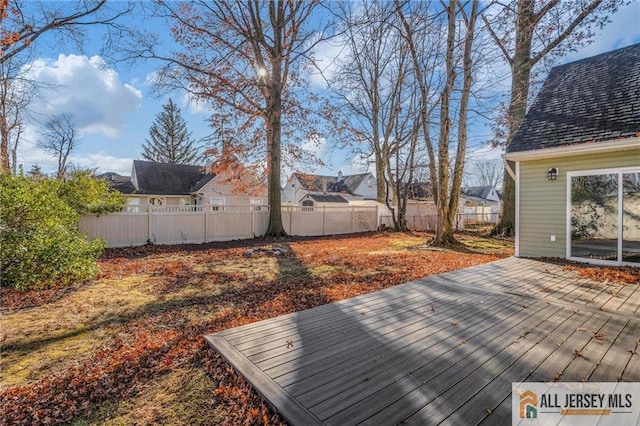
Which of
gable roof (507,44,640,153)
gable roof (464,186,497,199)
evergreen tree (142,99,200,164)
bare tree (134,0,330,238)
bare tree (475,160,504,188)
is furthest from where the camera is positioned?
bare tree (475,160,504,188)

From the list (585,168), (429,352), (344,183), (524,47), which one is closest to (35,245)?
(429,352)

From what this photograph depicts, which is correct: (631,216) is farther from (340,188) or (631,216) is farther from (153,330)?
(340,188)

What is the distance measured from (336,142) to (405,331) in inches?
591

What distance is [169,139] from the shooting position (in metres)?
31.8

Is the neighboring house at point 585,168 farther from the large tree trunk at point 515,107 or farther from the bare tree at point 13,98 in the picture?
the bare tree at point 13,98

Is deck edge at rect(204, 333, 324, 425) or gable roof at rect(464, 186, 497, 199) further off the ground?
gable roof at rect(464, 186, 497, 199)

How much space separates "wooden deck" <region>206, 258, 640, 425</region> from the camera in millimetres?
1952

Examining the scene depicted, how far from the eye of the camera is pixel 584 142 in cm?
659

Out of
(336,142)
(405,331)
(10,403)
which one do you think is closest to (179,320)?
(10,403)

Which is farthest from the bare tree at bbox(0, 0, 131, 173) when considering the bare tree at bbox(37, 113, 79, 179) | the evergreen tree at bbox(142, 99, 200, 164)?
the evergreen tree at bbox(142, 99, 200, 164)

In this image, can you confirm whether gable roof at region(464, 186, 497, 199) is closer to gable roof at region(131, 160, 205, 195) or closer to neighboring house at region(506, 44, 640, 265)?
→ gable roof at region(131, 160, 205, 195)

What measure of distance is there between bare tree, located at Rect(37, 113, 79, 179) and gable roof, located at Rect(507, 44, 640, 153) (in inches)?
1259

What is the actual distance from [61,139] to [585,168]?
116 ft

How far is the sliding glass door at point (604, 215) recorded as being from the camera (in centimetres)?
614
